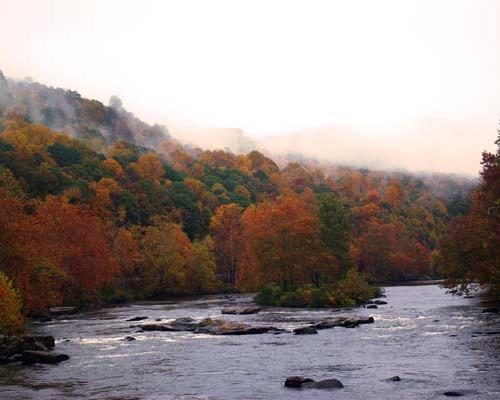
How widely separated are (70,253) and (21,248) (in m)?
31.2

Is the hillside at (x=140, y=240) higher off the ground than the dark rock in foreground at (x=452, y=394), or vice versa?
the hillside at (x=140, y=240)

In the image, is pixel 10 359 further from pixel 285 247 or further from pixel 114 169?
pixel 114 169

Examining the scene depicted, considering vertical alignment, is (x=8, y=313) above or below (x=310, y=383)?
above

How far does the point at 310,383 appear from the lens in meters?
35.2

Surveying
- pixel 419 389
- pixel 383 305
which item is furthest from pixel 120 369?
pixel 383 305

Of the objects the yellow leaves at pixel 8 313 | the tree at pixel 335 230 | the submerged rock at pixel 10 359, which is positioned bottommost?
the submerged rock at pixel 10 359

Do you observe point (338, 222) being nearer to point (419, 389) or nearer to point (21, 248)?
point (21, 248)

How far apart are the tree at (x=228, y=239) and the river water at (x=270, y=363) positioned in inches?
3733

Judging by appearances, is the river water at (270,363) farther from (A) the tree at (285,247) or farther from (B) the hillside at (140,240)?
(A) the tree at (285,247)

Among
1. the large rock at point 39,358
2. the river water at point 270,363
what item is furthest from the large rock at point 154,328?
the large rock at point 39,358

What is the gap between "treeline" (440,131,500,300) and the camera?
65938 mm

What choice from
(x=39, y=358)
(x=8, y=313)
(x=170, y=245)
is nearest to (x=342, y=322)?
(x=39, y=358)

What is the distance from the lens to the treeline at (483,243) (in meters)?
65.9

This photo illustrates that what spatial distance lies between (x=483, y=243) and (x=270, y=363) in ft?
103
